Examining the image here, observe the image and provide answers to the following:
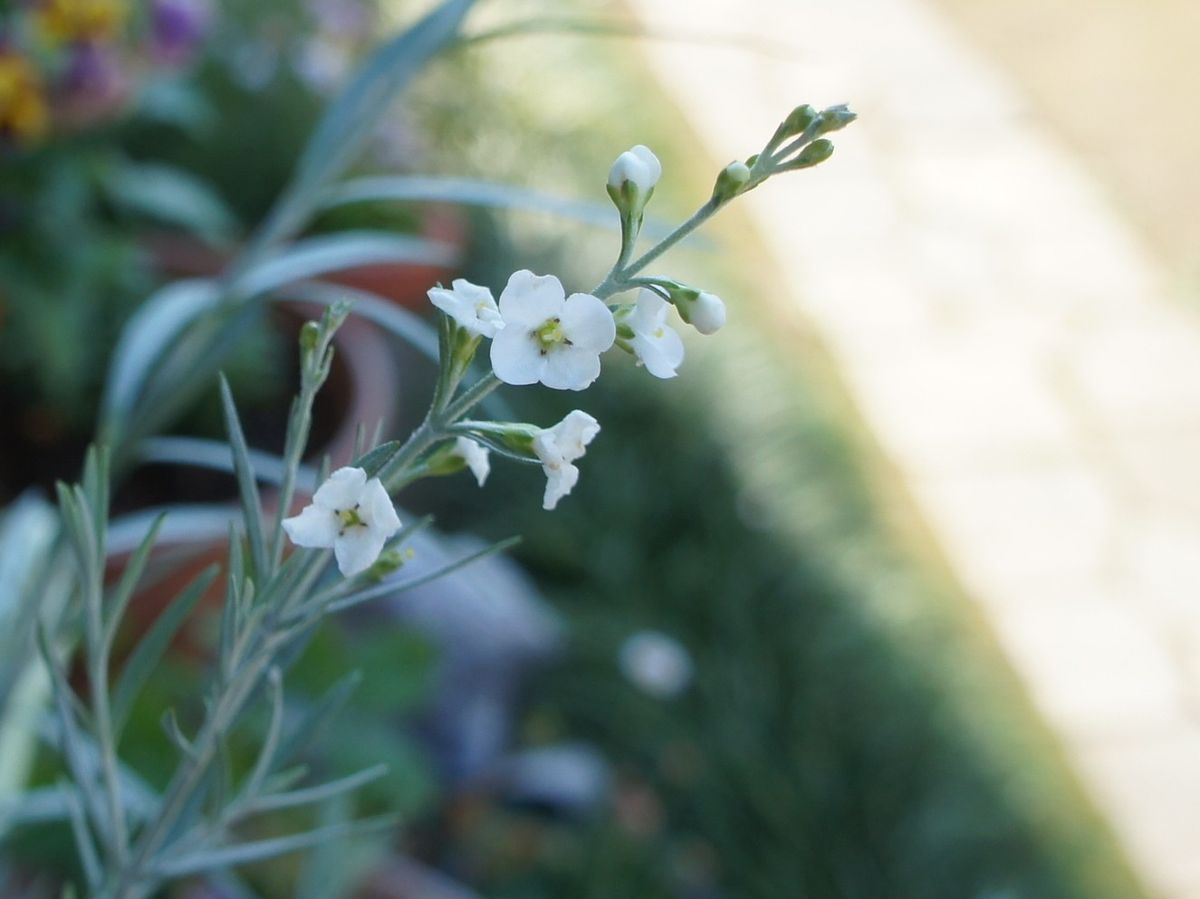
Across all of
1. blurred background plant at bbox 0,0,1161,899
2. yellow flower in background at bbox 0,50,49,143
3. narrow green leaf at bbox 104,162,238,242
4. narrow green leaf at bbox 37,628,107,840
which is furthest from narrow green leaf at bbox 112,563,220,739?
narrow green leaf at bbox 104,162,238,242

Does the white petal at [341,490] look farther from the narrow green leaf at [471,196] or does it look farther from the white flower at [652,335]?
the narrow green leaf at [471,196]

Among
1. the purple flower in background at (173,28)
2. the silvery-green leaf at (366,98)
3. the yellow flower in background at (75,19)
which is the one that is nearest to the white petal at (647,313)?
the silvery-green leaf at (366,98)

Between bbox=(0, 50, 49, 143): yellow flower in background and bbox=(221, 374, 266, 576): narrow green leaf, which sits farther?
bbox=(0, 50, 49, 143): yellow flower in background

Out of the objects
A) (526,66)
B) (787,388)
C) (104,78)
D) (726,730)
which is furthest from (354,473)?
(526,66)

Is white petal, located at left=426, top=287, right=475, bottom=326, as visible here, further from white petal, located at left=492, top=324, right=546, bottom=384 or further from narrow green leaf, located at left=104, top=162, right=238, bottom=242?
narrow green leaf, located at left=104, top=162, right=238, bottom=242

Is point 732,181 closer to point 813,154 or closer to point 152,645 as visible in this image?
point 813,154

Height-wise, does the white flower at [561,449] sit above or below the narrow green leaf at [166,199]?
below
